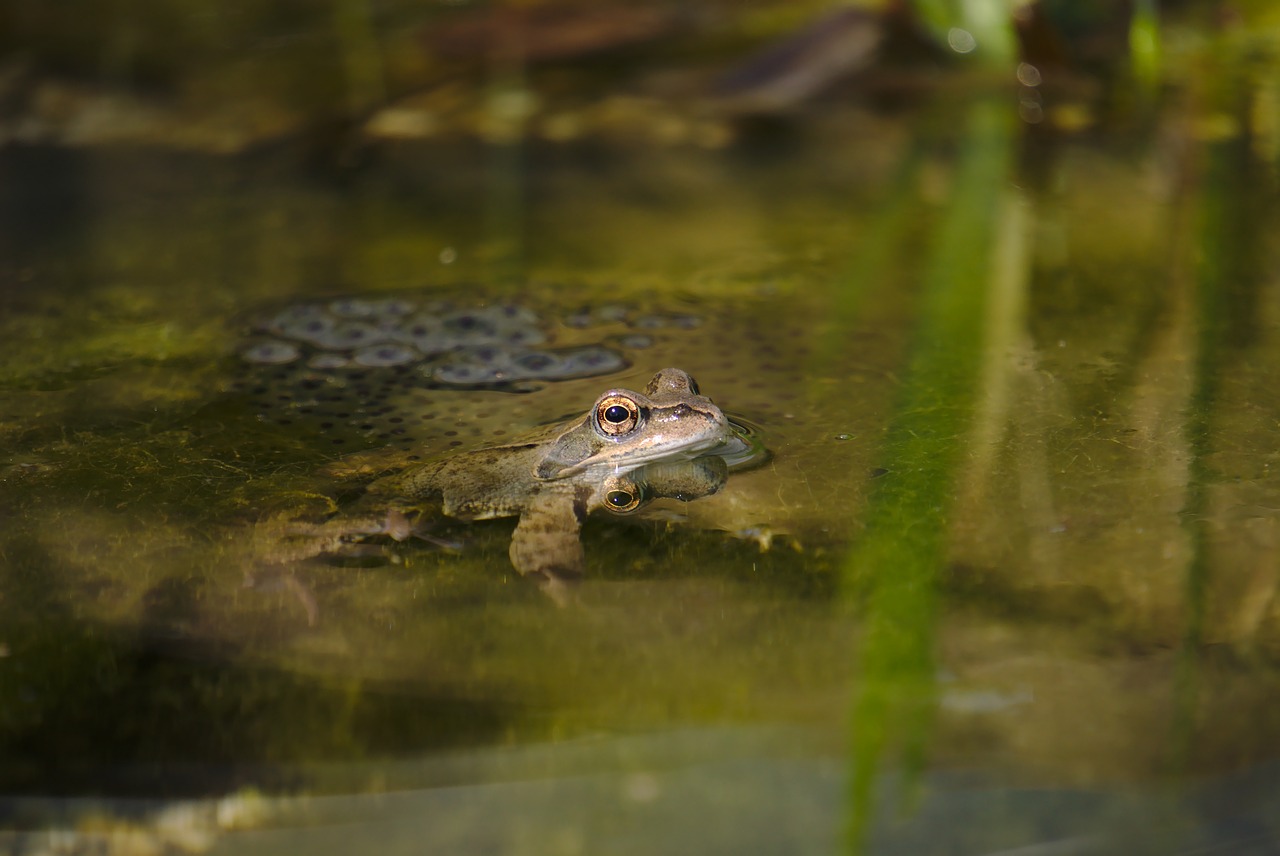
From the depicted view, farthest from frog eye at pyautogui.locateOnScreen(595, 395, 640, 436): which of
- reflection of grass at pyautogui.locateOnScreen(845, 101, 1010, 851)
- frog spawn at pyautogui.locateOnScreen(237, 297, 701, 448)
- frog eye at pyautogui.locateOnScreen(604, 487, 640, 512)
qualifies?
reflection of grass at pyautogui.locateOnScreen(845, 101, 1010, 851)

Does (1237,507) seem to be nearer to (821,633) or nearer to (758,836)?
(821,633)

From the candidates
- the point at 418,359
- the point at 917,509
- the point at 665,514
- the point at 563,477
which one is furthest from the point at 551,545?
the point at 418,359

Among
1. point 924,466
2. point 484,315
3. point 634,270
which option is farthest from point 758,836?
point 634,270

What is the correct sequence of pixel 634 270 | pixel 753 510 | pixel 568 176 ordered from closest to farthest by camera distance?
pixel 753 510
pixel 634 270
pixel 568 176

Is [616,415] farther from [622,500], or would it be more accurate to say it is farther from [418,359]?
[418,359]

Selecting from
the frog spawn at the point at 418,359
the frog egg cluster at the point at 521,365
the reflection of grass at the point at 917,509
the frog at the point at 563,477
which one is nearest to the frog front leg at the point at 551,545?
the frog at the point at 563,477

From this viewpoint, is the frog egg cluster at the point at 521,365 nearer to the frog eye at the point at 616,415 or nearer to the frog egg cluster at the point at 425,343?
the frog egg cluster at the point at 425,343
